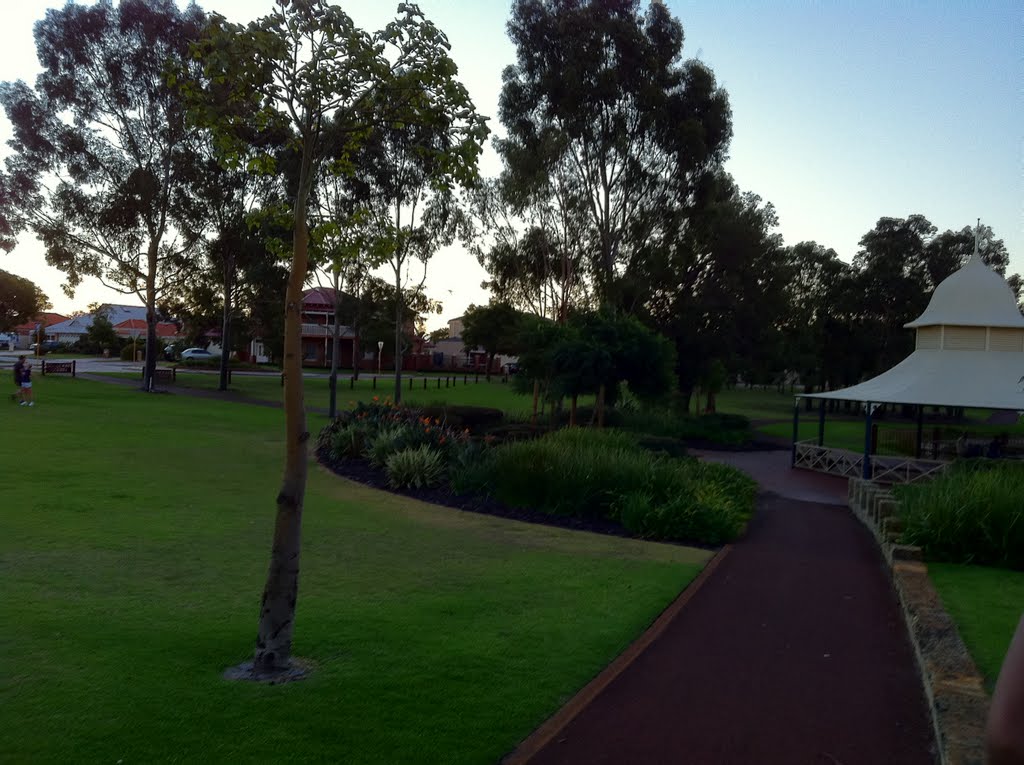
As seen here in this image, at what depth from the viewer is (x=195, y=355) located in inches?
3310

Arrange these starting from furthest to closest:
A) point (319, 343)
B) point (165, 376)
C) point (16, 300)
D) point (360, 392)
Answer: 1. point (319, 343)
2. point (16, 300)
3. point (165, 376)
4. point (360, 392)

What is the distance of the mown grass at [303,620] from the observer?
191 inches

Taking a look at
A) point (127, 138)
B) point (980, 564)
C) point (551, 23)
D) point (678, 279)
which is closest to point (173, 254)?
point (127, 138)

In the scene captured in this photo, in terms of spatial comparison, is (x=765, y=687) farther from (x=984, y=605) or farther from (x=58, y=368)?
(x=58, y=368)

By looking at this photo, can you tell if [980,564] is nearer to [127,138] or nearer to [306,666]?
[306,666]

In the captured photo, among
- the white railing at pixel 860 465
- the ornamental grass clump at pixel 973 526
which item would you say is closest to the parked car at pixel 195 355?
the white railing at pixel 860 465

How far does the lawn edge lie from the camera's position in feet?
16.3

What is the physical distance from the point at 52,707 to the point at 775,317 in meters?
38.8

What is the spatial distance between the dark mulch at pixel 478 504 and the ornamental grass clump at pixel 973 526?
12.7 ft

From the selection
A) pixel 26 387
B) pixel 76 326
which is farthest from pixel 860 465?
pixel 76 326

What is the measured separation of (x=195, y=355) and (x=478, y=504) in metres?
76.1

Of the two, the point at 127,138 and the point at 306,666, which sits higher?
the point at 127,138

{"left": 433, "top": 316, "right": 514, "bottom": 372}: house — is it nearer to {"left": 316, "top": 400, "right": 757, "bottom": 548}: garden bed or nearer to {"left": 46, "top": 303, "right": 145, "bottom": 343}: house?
{"left": 46, "top": 303, "right": 145, "bottom": 343}: house

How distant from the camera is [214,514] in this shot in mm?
11828
